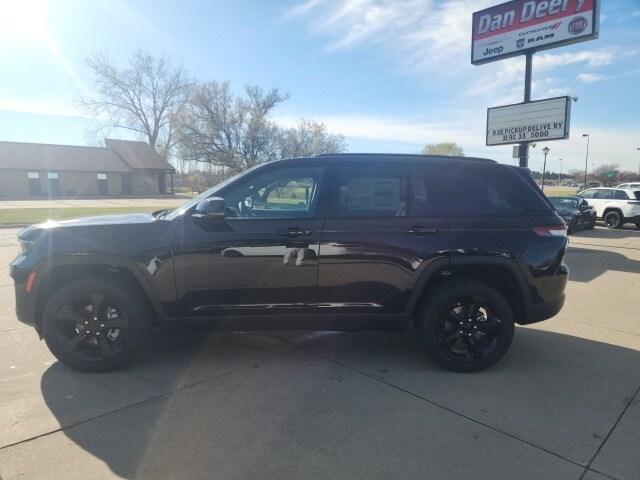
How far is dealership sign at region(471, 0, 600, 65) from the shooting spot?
11695 millimetres

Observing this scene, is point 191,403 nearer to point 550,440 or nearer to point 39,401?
point 39,401

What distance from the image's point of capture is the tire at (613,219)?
18.3 m

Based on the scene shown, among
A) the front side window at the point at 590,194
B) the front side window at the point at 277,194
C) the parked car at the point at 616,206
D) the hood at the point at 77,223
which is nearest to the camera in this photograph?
the hood at the point at 77,223

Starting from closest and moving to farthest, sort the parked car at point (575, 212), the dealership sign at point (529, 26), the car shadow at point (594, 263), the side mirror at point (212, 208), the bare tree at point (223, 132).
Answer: the side mirror at point (212, 208) < the car shadow at point (594, 263) < the dealership sign at point (529, 26) < the parked car at point (575, 212) < the bare tree at point (223, 132)

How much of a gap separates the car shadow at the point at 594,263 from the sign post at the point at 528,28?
3.18 meters

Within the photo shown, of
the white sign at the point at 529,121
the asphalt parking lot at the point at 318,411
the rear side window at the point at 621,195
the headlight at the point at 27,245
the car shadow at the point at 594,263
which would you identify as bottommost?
the asphalt parking lot at the point at 318,411

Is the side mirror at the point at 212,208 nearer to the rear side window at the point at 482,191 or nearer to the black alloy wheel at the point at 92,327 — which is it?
the black alloy wheel at the point at 92,327

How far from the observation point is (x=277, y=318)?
12.0 ft

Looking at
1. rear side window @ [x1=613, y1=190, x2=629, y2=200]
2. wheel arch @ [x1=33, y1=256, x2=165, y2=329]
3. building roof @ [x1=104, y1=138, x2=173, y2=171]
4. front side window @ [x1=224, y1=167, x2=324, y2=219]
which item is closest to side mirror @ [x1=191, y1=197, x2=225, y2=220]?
front side window @ [x1=224, y1=167, x2=324, y2=219]

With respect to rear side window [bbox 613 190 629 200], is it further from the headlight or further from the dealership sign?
the headlight

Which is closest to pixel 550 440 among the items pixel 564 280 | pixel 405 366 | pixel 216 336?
pixel 405 366

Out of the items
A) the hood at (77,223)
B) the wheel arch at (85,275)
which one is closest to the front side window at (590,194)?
the hood at (77,223)

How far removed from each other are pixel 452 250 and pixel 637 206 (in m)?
18.6

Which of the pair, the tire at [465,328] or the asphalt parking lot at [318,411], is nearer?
the asphalt parking lot at [318,411]
